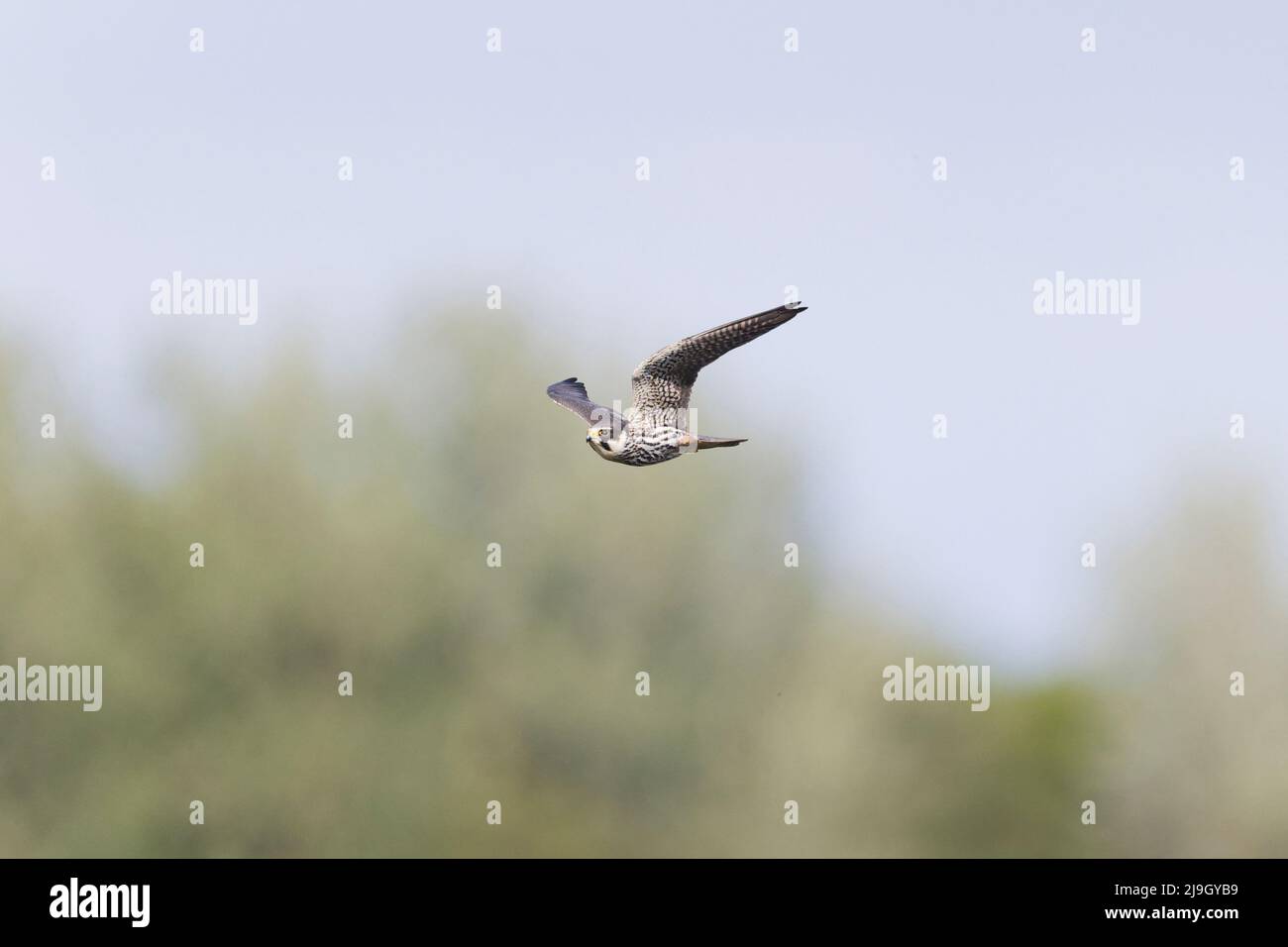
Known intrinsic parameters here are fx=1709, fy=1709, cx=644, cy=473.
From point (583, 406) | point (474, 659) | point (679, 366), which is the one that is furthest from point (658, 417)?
point (474, 659)

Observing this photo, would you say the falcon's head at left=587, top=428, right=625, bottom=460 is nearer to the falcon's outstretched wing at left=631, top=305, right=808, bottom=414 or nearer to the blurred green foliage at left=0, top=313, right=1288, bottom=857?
the falcon's outstretched wing at left=631, top=305, right=808, bottom=414

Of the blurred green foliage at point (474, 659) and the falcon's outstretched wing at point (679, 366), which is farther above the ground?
the falcon's outstretched wing at point (679, 366)

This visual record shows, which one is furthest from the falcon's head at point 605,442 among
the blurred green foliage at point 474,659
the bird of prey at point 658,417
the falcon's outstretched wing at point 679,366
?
the blurred green foliage at point 474,659

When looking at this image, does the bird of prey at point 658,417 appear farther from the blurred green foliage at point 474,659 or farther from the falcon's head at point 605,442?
the blurred green foliage at point 474,659

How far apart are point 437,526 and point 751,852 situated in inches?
263

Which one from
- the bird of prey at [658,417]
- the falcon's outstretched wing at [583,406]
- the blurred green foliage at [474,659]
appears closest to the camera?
the bird of prey at [658,417]

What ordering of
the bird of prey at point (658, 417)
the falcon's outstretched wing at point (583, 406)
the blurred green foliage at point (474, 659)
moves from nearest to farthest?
the bird of prey at point (658, 417)
the falcon's outstretched wing at point (583, 406)
the blurred green foliage at point (474, 659)

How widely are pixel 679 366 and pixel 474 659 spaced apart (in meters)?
15.1

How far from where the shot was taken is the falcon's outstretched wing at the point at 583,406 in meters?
10.6

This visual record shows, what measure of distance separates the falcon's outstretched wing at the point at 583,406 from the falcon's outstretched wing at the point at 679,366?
0.61ft

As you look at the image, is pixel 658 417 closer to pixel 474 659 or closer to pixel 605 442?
pixel 605 442

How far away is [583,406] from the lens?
11.4 meters
